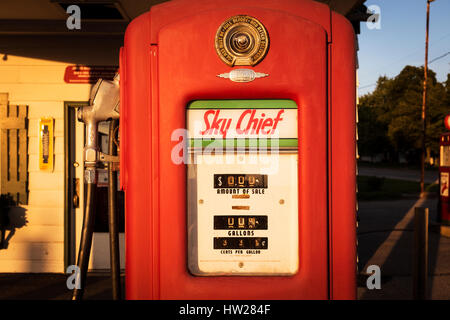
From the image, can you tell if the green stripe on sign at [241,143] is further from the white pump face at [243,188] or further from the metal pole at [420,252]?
the metal pole at [420,252]

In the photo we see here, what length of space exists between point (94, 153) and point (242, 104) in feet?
2.87

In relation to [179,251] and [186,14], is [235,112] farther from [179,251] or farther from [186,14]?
[179,251]

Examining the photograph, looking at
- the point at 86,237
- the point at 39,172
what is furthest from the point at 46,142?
the point at 86,237

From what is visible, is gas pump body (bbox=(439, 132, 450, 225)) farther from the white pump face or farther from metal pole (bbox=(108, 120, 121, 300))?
metal pole (bbox=(108, 120, 121, 300))

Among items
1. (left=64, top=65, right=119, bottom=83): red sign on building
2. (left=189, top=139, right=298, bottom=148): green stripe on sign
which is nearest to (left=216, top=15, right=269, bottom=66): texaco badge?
(left=189, top=139, right=298, bottom=148): green stripe on sign

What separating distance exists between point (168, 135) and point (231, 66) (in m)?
0.42

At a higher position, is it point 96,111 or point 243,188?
point 96,111

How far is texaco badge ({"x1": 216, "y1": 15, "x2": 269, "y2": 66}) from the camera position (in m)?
2.05

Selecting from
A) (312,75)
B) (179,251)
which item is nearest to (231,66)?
(312,75)

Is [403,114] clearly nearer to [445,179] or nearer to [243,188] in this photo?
[445,179]

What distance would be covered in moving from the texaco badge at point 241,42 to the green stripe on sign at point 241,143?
1.13 ft

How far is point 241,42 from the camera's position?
205cm

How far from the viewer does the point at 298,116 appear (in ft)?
6.92

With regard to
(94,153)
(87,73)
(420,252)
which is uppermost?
(87,73)
